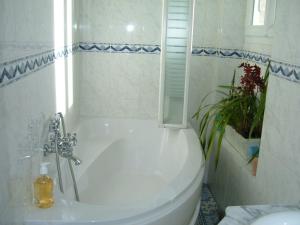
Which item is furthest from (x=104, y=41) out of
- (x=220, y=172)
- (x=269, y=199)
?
(x=269, y=199)

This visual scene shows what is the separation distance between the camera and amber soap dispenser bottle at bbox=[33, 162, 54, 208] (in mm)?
1477

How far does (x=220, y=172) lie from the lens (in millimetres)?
2686

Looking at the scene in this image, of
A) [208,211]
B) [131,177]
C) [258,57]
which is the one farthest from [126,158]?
[258,57]

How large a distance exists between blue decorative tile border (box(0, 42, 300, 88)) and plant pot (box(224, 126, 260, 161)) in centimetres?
61

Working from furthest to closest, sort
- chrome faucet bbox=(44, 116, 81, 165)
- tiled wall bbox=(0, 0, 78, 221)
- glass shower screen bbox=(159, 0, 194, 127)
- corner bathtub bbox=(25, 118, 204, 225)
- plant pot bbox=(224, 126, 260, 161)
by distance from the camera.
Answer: glass shower screen bbox=(159, 0, 194, 127) → plant pot bbox=(224, 126, 260, 161) → chrome faucet bbox=(44, 116, 81, 165) → corner bathtub bbox=(25, 118, 204, 225) → tiled wall bbox=(0, 0, 78, 221)

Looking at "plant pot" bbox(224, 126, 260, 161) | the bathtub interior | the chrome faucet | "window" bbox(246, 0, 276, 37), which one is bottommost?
the bathtub interior

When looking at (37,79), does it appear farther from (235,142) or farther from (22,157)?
(235,142)

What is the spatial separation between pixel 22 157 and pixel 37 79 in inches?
17.0

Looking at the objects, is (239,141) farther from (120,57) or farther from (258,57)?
(120,57)

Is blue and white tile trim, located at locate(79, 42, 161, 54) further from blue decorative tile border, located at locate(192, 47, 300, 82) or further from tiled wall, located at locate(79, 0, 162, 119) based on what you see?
blue decorative tile border, located at locate(192, 47, 300, 82)

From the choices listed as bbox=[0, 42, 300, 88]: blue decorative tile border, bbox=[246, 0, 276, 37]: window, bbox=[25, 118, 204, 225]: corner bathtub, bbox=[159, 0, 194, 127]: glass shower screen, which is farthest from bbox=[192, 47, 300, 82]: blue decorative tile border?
bbox=[25, 118, 204, 225]: corner bathtub

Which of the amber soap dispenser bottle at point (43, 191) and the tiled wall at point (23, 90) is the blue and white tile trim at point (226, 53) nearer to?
the tiled wall at point (23, 90)

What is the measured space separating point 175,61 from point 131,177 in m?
1.09

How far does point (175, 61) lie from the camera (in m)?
2.68
